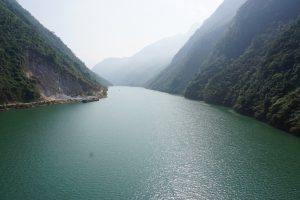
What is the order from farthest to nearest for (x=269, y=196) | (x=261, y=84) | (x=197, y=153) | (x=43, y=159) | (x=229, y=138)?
(x=261, y=84) → (x=229, y=138) → (x=197, y=153) → (x=43, y=159) → (x=269, y=196)

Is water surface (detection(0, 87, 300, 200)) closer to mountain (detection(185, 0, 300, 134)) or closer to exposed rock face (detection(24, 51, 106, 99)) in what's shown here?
mountain (detection(185, 0, 300, 134))

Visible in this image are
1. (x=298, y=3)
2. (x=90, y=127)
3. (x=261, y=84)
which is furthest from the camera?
(x=298, y=3)

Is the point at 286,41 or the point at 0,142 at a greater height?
the point at 286,41

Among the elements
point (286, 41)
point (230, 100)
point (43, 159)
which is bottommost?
point (43, 159)

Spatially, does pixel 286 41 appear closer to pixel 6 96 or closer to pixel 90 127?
pixel 90 127

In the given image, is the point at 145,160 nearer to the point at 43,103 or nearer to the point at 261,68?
the point at 261,68

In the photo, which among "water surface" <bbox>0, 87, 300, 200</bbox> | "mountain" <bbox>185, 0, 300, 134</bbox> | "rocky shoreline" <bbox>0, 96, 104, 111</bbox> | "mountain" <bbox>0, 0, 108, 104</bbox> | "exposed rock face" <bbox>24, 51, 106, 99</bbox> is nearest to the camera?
"water surface" <bbox>0, 87, 300, 200</bbox>

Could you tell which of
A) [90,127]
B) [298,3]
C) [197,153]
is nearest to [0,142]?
[90,127]

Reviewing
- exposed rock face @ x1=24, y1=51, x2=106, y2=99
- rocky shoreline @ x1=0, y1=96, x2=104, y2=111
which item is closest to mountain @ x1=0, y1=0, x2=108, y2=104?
exposed rock face @ x1=24, y1=51, x2=106, y2=99
